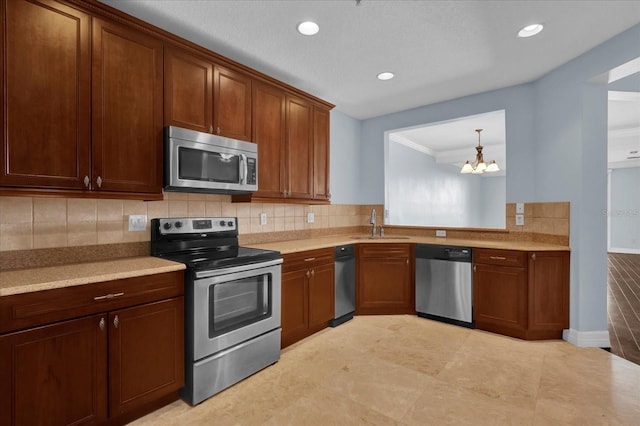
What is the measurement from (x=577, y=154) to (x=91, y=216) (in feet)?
13.0

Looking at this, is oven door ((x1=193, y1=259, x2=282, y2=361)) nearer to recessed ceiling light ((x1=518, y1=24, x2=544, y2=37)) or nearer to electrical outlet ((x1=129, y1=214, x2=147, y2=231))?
electrical outlet ((x1=129, y1=214, x2=147, y2=231))

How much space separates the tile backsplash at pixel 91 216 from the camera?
6.04 feet

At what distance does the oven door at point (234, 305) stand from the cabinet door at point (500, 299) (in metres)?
2.03

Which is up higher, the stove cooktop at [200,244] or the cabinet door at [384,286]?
the stove cooktop at [200,244]

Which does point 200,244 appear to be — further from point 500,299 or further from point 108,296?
point 500,299

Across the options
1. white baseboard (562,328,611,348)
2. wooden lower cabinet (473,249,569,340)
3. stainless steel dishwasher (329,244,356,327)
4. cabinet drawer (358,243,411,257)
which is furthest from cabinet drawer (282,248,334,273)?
white baseboard (562,328,611,348)

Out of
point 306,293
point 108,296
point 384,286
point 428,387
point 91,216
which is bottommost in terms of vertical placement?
point 428,387

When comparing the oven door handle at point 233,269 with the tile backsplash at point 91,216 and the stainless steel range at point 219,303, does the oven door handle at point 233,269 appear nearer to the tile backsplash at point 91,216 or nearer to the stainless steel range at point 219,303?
the stainless steel range at point 219,303

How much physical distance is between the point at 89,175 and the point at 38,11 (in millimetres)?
874

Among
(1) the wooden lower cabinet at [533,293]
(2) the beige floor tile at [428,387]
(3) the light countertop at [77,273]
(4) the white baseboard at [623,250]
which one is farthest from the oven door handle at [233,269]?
(4) the white baseboard at [623,250]

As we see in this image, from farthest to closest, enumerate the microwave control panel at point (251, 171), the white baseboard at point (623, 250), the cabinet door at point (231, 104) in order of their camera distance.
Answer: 1. the white baseboard at point (623, 250)
2. the microwave control panel at point (251, 171)
3. the cabinet door at point (231, 104)

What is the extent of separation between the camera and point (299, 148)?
10.6 feet

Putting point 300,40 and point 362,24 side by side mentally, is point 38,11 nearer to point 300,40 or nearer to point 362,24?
point 300,40

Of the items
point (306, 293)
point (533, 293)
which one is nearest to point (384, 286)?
point (306, 293)
